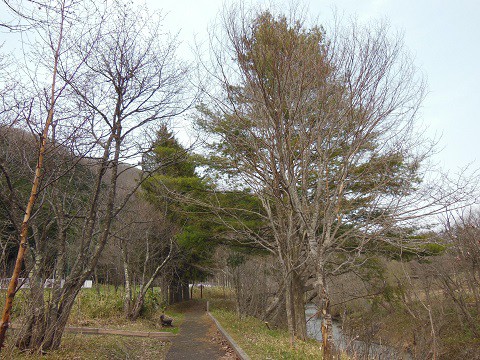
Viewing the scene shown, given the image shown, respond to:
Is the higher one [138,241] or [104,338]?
[138,241]

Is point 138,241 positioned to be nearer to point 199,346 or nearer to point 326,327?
point 199,346

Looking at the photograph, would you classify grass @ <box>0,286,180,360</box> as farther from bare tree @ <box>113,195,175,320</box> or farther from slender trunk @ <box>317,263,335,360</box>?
slender trunk @ <box>317,263,335,360</box>

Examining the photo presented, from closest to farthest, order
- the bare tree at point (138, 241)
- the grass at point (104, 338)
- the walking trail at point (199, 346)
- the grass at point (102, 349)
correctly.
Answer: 1. the grass at point (102, 349)
2. the grass at point (104, 338)
3. the walking trail at point (199, 346)
4. the bare tree at point (138, 241)

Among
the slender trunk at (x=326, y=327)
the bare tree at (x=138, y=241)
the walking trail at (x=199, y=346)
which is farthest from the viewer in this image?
the bare tree at (x=138, y=241)

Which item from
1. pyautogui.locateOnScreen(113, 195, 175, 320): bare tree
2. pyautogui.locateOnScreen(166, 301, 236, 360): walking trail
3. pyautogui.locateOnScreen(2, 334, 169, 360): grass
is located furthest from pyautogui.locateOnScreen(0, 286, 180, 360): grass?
pyautogui.locateOnScreen(113, 195, 175, 320): bare tree

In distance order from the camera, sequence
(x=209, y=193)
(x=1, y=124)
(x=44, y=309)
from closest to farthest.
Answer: (x=1, y=124), (x=44, y=309), (x=209, y=193)

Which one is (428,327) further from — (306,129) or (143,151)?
(143,151)

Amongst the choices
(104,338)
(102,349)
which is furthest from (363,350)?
(104,338)

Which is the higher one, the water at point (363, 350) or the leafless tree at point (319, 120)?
the leafless tree at point (319, 120)

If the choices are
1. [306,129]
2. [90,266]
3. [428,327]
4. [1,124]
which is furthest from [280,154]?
[428,327]

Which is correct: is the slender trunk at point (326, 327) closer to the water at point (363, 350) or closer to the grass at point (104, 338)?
the water at point (363, 350)

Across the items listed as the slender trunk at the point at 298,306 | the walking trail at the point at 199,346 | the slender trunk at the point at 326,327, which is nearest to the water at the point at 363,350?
the slender trunk at the point at 326,327

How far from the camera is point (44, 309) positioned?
6484 millimetres

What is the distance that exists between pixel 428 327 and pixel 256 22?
51.8 feet
